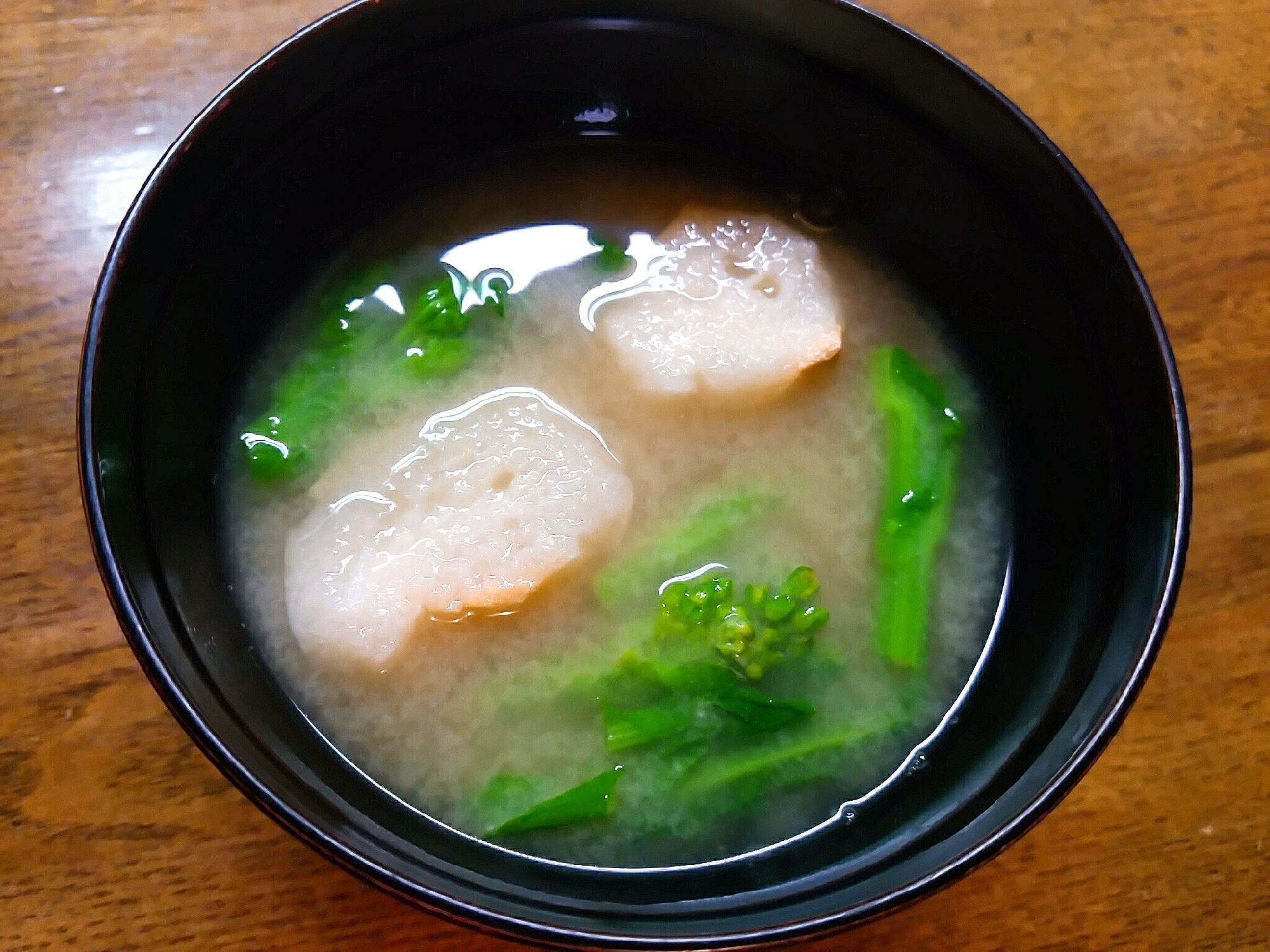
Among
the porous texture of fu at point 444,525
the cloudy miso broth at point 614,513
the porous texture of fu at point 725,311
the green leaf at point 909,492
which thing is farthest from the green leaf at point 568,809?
the porous texture of fu at point 725,311

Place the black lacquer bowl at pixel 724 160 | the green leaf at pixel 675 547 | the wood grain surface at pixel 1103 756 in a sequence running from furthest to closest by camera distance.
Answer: the green leaf at pixel 675 547, the wood grain surface at pixel 1103 756, the black lacquer bowl at pixel 724 160

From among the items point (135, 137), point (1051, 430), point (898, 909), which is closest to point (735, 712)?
point (898, 909)

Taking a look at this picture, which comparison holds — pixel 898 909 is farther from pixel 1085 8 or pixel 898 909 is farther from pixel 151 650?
pixel 1085 8

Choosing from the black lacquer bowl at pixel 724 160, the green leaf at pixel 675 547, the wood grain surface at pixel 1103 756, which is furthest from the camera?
the green leaf at pixel 675 547

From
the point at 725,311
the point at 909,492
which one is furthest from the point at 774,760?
the point at 725,311

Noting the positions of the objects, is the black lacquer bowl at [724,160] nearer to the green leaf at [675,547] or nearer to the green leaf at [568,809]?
the green leaf at [568,809]
